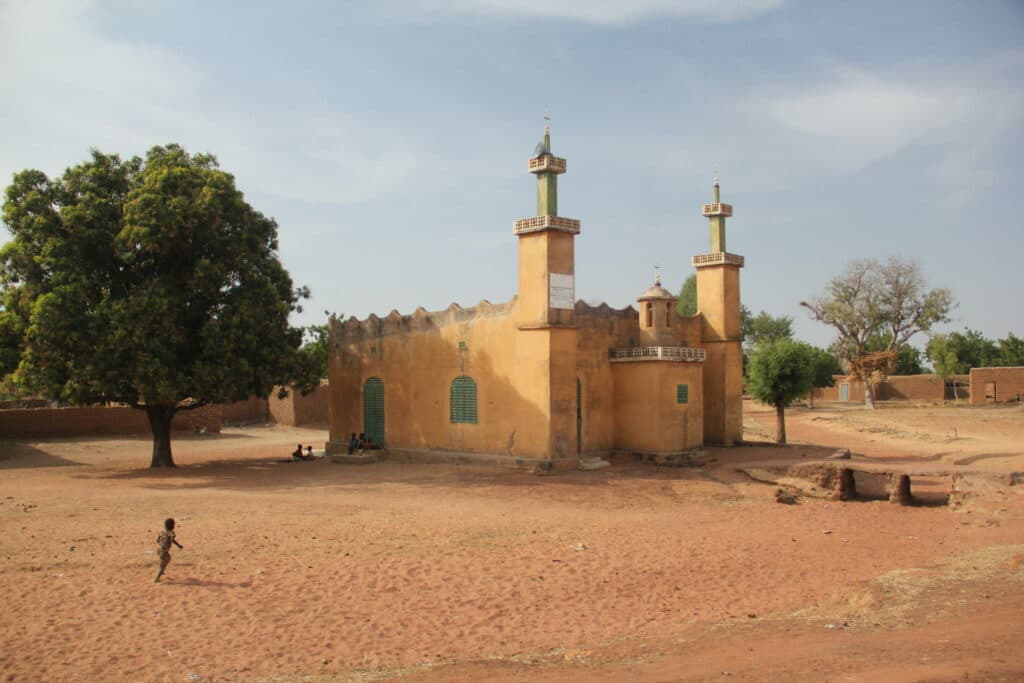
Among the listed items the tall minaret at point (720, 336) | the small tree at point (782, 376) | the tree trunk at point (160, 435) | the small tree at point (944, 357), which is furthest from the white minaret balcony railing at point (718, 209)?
the small tree at point (944, 357)

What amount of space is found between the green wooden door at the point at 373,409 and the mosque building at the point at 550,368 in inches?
1.9

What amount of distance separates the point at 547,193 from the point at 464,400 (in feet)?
19.8

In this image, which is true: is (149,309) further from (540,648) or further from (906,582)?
(906,582)

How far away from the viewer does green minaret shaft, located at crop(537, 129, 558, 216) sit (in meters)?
19.9

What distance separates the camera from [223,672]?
7.52 metres

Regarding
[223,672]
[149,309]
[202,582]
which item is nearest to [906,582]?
[223,672]

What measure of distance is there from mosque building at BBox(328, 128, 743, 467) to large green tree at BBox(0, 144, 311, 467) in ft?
11.3

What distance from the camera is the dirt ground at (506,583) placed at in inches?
300

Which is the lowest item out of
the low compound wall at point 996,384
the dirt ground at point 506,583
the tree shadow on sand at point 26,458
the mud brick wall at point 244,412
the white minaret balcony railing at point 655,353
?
the dirt ground at point 506,583

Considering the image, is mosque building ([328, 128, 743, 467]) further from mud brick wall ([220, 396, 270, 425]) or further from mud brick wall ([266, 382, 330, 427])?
mud brick wall ([220, 396, 270, 425])

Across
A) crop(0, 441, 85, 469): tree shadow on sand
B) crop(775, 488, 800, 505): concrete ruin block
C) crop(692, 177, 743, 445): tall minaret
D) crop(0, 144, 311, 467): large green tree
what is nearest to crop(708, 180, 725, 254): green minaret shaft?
crop(692, 177, 743, 445): tall minaret

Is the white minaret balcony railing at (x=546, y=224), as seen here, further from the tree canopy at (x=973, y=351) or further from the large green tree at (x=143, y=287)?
the tree canopy at (x=973, y=351)

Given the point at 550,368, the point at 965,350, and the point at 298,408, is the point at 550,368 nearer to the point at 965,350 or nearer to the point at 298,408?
the point at 298,408

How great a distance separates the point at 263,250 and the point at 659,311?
11069 millimetres
